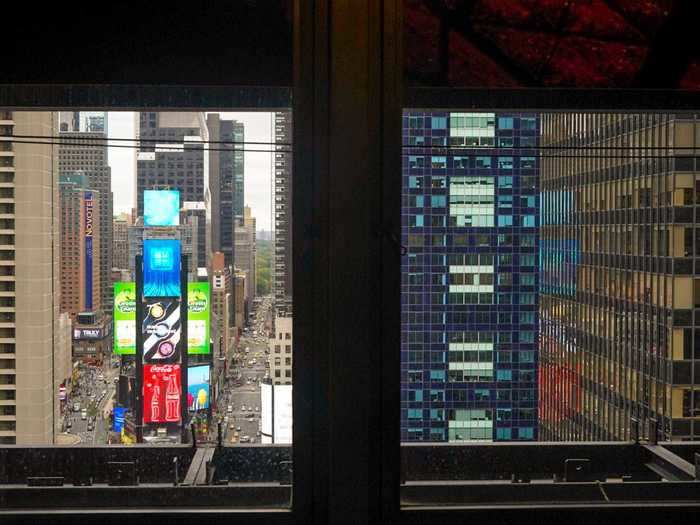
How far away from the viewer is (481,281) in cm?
178

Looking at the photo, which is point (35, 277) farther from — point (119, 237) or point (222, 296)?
point (222, 296)

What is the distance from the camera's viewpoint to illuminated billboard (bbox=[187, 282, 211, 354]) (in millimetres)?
1750

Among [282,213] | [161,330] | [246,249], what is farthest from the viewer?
[161,330]

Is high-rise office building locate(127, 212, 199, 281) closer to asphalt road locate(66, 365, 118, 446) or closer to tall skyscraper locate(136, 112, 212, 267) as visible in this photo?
tall skyscraper locate(136, 112, 212, 267)

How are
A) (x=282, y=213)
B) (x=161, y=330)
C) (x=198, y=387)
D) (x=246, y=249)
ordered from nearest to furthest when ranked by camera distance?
1. (x=282, y=213)
2. (x=246, y=249)
3. (x=198, y=387)
4. (x=161, y=330)

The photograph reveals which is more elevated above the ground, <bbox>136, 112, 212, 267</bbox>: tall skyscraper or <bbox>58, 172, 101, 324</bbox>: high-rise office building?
<bbox>136, 112, 212, 267</bbox>: tall skyscraper

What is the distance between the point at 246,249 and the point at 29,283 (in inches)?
26.2

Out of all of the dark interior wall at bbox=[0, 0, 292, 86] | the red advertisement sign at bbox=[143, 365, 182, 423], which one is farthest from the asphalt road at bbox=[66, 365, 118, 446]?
the dark interior wall at bbox=[0, 0, 292, 86]

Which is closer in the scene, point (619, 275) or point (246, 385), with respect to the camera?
point (246, 385)

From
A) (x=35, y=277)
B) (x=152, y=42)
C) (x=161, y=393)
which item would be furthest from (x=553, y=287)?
(x=35, y=277)

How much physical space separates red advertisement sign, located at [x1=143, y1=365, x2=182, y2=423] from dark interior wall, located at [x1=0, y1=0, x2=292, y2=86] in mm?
843

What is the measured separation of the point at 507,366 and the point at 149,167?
118 cm

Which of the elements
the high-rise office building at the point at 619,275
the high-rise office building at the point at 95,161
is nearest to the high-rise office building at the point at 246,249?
the high-rise office building at the point at 95,161

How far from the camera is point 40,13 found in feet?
5.52
